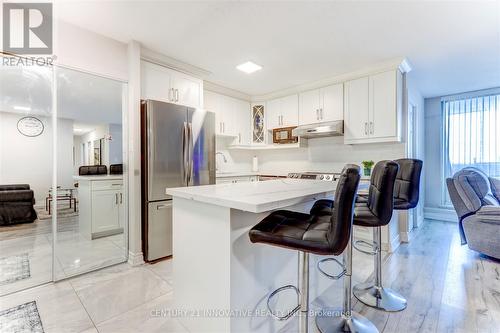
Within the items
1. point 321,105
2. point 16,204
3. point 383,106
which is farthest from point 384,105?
point 16,204

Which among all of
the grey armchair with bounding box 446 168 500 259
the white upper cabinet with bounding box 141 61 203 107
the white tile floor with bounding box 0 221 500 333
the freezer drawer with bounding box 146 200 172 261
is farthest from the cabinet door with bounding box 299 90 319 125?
the freezer drawer with bounding box 146 200 172 261

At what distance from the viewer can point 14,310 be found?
1.80 m

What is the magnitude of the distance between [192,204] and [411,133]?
405 cm

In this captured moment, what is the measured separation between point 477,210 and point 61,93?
4999 millimetres

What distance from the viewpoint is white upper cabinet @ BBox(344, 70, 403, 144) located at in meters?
3.11

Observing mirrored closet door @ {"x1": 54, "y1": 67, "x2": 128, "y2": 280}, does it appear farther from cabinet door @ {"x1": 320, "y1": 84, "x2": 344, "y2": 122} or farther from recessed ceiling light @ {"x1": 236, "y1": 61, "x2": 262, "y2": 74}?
cabinet door @ {"x1": 320, "y1": 84, "x2": 344, "y2": 122}

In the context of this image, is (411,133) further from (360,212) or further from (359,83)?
(360,212)

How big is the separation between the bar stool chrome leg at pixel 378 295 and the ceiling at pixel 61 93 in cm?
310

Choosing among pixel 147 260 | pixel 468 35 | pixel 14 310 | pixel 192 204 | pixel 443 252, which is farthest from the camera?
pixel 443 252

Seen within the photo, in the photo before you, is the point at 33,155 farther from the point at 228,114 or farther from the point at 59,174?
the point at 228,114

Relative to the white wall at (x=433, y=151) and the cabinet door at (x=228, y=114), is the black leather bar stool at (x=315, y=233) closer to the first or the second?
the cabinet door at (x=228, y=114)

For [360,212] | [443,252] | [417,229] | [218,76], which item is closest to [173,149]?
[218,76]

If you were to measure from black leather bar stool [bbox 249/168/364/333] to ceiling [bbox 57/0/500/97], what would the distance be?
177 centimetres

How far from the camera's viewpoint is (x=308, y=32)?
95.3 inches
